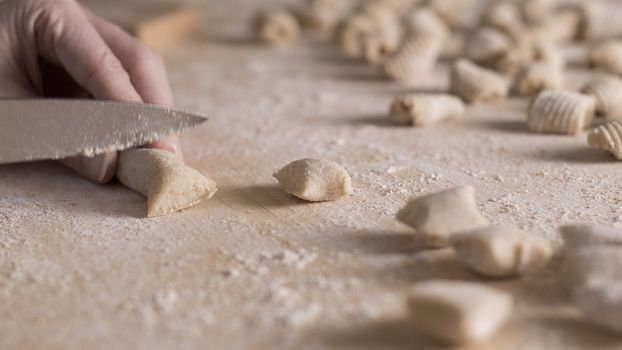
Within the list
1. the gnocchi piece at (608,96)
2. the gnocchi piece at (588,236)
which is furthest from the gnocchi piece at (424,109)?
the gnocchi piece at (588,236)

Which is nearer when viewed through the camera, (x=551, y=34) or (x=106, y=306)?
(x=106, y=306)

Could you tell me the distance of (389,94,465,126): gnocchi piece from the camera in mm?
1920

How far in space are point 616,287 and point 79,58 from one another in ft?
3.71

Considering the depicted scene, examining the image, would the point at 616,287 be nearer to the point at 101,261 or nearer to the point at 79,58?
the point at 101,261

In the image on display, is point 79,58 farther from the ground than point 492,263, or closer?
farther from the ground

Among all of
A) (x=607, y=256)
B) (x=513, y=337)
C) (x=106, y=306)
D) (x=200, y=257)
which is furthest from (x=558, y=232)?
(x=106, y=306)

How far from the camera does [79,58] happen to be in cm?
161

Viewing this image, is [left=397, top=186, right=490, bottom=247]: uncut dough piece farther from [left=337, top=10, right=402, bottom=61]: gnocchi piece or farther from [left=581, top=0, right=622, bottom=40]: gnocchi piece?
[left=581, top=0, right=622, bottom=40]: gnocchi piece

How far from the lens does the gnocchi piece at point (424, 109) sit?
1920 millimetres

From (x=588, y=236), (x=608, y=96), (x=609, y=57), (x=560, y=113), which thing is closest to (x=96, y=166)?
(x=588, y=236)

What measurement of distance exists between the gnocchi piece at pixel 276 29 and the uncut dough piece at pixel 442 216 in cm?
151

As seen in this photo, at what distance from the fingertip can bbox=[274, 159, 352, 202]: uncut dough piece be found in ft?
1.19

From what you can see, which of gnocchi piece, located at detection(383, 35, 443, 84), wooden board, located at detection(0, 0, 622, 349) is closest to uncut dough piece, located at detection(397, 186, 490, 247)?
wooden board, located at detection(0, 0, 622, 349)

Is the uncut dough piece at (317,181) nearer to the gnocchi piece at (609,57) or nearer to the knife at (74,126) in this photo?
the knife at (74,126)
